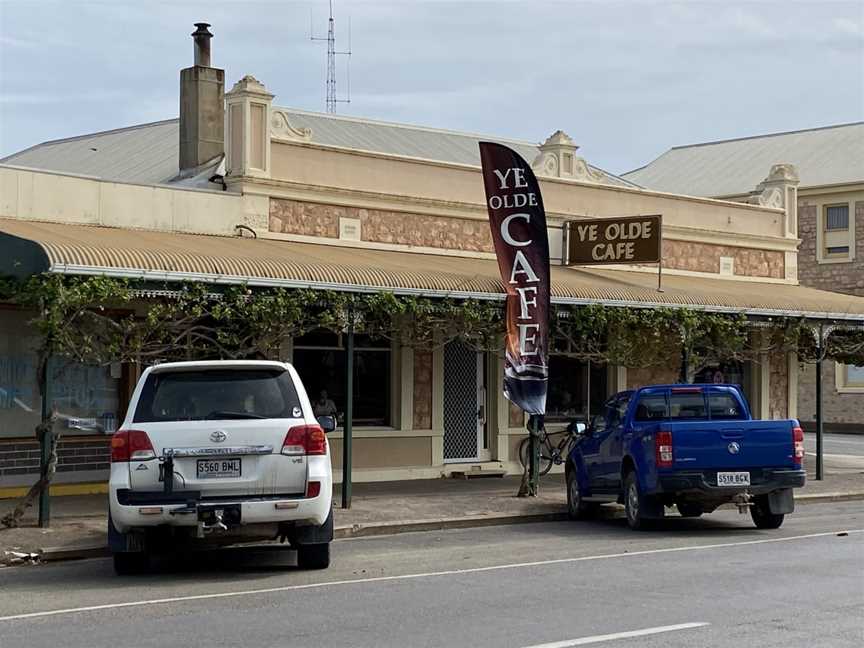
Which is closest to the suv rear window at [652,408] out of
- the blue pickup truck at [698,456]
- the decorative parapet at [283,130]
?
the blue pickup truck at [698,456]

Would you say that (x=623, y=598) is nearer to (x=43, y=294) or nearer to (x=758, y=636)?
(x=758, y=636)

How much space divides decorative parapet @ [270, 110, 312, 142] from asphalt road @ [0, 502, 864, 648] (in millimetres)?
7674

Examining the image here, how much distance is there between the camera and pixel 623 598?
1030cm

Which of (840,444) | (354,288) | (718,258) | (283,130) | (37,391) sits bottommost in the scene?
(840,444)

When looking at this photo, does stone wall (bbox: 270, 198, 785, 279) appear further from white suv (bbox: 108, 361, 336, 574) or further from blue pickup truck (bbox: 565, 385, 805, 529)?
white suv (bbox: 108, 361, 336, 574)

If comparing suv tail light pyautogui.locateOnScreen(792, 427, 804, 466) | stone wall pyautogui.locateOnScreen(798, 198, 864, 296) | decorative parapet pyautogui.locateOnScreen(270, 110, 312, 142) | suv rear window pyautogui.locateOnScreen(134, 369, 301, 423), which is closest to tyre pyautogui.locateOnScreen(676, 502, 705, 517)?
suv tail light pyautogui.locateOnScreen(792, 427, 804, 466)

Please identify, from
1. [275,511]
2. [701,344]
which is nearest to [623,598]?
[275,511]

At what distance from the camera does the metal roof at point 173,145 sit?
→ 24269 millimetres

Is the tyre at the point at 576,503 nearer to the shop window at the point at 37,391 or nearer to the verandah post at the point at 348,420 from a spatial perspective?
the verandah post at the point at 348,420

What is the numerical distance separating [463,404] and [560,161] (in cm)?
485

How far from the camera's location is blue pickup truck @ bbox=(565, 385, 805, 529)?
1508 centimetres

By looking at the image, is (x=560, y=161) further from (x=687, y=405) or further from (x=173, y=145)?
(x=687, y=405)

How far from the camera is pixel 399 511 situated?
56.0 feet

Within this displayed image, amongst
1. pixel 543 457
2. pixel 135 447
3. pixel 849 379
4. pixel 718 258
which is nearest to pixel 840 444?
pixel 849 379
